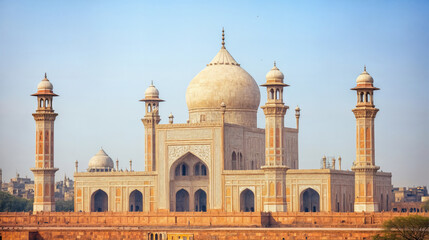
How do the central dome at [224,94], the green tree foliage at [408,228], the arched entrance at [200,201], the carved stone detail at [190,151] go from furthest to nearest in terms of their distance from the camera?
the central dome at [224,94], the arched entrance at [200,201], the carved stone detail at [190,151], the green tree foliage at [408,228]

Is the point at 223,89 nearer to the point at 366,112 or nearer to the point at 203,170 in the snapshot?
the point at 203,170

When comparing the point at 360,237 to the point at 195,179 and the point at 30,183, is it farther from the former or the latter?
the point at 30,183

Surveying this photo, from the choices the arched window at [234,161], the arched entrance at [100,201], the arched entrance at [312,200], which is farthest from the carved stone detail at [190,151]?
the arched entrance at [312,200]

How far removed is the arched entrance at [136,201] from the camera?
50688 mm

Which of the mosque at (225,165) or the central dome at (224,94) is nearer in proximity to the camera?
the mosque at (225,165)

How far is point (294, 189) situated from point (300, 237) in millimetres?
7379

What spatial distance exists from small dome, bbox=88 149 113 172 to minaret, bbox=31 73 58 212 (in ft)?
60.9

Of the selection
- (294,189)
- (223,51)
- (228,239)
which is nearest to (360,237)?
(228,239)

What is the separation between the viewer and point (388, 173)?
171ft

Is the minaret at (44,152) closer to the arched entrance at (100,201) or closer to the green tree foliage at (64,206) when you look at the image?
the arched entrance at (100,201)

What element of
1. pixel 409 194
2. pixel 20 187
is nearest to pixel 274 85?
pixel 409 194

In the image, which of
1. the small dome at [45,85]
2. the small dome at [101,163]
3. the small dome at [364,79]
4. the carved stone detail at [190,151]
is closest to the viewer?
the small dome at [364,79]

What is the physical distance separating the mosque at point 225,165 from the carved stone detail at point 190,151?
47mm

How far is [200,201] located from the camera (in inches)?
1975
